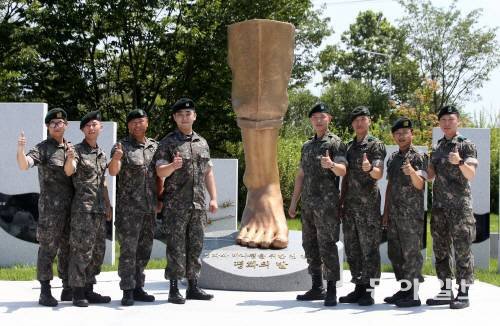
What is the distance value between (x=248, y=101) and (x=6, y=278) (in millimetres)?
3204

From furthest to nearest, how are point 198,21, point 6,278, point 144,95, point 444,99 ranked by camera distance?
1. point 444,99
2. point 144,95
3. point 198,21
4. point 6,278

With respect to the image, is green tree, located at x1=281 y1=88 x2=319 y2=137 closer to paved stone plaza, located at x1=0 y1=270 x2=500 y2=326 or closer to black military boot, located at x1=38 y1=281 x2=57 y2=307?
paved stone plaza, located at x1=0 y1=270 x2=500 y2=326

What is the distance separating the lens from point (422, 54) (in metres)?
25.5

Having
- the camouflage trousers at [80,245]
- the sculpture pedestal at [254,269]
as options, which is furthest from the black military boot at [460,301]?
the camouflage trousers at [80,245]

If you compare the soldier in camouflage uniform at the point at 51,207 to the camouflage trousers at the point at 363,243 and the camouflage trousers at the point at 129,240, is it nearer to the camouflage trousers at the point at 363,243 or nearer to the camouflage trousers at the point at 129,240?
the camouflage trousers at the point at 129,240

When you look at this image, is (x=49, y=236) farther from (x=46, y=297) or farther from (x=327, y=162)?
(x=327, y=162)

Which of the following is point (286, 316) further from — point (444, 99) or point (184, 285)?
point (444, 99)

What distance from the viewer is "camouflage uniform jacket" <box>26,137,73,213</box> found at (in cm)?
534

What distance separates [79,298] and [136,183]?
99cm

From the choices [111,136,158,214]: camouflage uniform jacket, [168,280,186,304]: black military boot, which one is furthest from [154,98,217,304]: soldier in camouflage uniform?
[111,136,158,214]: camouflage uniform jacket

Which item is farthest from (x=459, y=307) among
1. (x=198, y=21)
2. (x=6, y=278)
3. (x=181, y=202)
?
(x=198, y=21)

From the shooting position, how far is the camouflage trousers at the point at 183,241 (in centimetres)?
548

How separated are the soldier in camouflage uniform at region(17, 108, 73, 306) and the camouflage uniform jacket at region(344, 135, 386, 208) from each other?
7.33 feet

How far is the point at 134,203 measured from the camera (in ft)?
18.0
